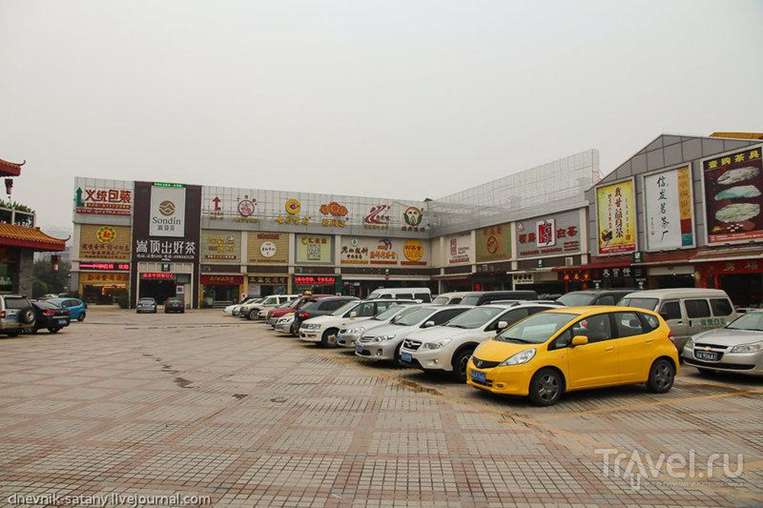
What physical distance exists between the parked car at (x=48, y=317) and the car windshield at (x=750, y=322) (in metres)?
24.0

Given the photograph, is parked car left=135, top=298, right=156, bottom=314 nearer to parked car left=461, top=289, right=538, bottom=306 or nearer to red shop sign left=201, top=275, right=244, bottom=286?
red shop sign left=201, top=275, right=244, bottom=286

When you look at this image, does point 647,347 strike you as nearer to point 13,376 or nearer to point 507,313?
point 507,313

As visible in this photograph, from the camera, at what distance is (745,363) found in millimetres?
9086

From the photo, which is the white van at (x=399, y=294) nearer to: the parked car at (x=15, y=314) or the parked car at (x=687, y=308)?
the parked car at (x=687, y=308)

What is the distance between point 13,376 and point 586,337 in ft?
37.0

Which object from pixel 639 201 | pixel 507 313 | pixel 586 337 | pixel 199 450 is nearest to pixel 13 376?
pixel 199 450

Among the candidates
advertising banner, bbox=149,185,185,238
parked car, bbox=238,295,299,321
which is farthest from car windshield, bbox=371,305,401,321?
advertising banner, bbox=149,185,185,238

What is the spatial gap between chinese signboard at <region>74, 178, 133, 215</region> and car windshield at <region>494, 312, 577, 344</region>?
2044 inches

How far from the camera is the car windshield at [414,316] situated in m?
12.4

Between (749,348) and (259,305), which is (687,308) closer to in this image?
(749,348)

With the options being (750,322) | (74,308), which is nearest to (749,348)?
(750,322)

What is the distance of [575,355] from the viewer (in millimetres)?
7738

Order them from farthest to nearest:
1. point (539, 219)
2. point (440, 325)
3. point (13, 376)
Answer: point (539, 219)
point (440, 325)
point (13, 376)

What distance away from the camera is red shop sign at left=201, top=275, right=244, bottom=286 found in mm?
53938
